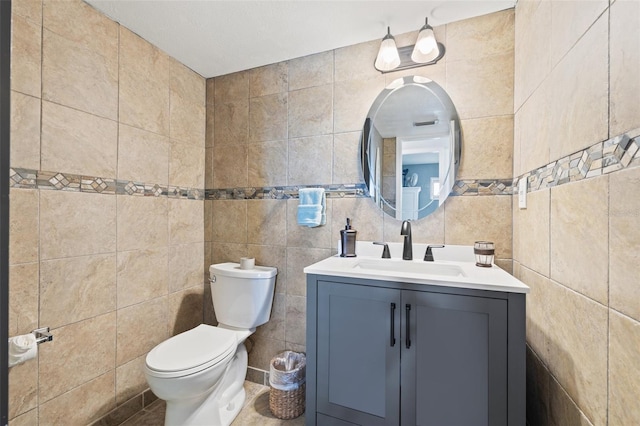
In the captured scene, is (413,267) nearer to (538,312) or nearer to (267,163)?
(538,312)

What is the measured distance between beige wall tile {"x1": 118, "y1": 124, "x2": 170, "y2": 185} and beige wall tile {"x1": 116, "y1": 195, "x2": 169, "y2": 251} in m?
0.13

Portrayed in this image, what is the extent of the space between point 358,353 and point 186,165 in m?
1.69

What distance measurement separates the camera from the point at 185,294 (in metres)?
2.04

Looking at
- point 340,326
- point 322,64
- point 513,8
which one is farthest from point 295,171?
point 513,8

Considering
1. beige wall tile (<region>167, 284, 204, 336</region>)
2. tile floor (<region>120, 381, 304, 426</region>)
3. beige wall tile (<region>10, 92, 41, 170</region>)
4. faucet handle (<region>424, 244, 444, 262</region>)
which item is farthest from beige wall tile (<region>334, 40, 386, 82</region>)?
tile floor (<region>120, 381, 304, 426</region>)

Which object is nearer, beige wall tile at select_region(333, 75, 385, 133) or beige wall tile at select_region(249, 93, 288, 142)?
beige wall tile at select_region(333, 75, 385, 133)

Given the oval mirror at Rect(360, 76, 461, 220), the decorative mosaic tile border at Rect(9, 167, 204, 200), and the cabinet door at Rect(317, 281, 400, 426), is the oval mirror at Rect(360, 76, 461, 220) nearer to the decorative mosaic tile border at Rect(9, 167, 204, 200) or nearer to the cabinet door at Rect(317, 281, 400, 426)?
the cabinet door at Rect(317, 281, 400, 426)

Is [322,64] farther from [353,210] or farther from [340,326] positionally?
[340,326]

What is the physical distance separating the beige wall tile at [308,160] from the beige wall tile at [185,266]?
0.89 m

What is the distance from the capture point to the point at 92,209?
58.6 inches

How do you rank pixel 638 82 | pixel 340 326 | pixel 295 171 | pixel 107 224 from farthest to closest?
1. pixel 295 171
2. pixel 107 224
3. pixel 340 326
4. pixel 638 82

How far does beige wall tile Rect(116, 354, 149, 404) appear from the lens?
1.60m

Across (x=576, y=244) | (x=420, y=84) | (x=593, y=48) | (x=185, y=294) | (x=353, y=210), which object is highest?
(x=420, y=84)

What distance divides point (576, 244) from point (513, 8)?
128cm
